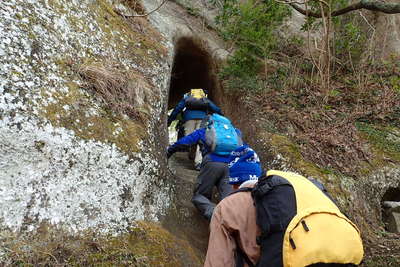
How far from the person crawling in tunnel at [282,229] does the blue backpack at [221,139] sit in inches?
89.3

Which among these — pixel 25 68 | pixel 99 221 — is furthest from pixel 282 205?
pixel 25 68

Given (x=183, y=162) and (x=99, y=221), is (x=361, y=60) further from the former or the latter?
(x=99, y=221)

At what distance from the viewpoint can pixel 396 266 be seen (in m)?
4.14

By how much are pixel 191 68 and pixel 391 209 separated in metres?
7.00

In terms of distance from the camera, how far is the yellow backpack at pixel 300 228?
5.89 feet

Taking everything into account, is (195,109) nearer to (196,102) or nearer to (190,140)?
(196,102)

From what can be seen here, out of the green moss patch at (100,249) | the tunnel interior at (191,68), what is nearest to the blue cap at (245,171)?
the green moss patch at (100,249)

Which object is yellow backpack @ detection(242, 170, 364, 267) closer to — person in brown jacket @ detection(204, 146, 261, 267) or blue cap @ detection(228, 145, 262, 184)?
person in brown jacket @ detection(204, 146, 261, 267)

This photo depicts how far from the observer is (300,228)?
6.04ft

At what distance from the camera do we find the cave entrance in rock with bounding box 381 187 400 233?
5.29 meters

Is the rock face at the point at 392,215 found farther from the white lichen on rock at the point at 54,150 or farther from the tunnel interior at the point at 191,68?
the tunnel interior at the point at 191,68

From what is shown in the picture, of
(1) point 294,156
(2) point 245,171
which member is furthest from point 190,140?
(1) point 294,156

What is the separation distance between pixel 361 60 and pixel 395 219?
5227 millimetres

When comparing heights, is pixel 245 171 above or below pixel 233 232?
below
